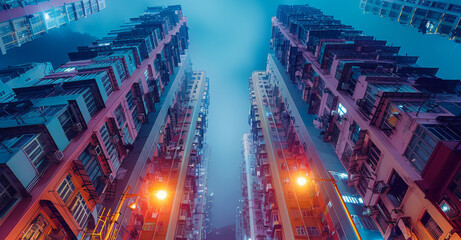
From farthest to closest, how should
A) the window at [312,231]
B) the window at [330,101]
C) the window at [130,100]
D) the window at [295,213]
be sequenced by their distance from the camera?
the window at [330,101] < the window at [130,100] < the window at [295,213] < the window at [312,231]

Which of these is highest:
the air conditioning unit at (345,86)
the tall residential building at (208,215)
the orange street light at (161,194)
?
the air conditioning unit at (345,86)

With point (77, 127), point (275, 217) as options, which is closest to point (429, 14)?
point (275, 217)

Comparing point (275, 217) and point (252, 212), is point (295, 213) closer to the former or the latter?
point (275, 217)

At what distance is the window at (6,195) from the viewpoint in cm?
1272

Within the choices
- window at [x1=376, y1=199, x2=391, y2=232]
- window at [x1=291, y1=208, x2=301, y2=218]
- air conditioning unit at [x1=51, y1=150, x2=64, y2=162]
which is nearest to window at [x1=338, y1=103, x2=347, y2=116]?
window at [x1=376, y1=199, x2=391, y2=232]

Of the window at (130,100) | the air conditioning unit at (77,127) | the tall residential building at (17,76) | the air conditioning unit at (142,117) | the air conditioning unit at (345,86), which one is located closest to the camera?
the air conditioning unit at (77,127)

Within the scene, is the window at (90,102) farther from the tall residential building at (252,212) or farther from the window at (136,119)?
the tall residential building at (252,212)

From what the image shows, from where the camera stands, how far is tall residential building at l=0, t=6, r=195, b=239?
548 inches

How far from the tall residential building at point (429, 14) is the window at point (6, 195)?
62.8m

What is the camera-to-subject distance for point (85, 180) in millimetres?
19172

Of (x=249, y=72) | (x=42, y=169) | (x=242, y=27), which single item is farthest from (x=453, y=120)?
(x=242, y=27)

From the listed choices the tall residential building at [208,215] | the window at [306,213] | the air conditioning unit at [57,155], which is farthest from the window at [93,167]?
the tall residential building at [208,215]

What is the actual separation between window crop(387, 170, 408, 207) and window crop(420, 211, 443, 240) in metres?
2.55

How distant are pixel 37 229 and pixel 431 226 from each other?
29.6m
